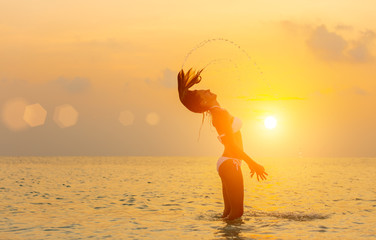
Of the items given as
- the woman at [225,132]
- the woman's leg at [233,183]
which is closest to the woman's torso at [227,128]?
the woman at [225,132]

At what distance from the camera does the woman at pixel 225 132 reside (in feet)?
43.7

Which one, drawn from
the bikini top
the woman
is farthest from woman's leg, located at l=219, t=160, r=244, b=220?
the bikini top

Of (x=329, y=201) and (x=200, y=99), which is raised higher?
(x=200, y=99)

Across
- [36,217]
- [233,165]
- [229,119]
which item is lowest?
[36,217]

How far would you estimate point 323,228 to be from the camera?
1359 centimetres

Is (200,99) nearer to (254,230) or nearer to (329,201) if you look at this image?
(254,230)

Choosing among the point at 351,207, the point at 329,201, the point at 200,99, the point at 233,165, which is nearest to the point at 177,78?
the point at 200,99

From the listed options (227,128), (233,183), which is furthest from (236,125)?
(233,183)

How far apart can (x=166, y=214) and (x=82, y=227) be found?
3642 millimetres

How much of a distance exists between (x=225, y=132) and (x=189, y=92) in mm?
1317

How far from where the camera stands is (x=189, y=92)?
1354cm

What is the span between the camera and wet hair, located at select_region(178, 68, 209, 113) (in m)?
13.4

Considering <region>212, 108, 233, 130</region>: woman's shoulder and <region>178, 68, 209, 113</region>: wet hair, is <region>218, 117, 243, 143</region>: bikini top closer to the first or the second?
<region>212, 108, 233, 130</region>: woman's shoulder

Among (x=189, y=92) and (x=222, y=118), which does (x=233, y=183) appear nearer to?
(x=222, y=118)
